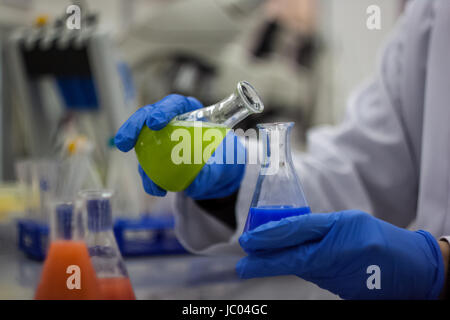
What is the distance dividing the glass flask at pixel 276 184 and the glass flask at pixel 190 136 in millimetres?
45

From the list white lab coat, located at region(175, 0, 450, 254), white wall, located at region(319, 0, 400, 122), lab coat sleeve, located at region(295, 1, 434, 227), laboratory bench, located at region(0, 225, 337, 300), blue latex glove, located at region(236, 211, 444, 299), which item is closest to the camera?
blue latex glove, located at region(236, 211, 444, 299)

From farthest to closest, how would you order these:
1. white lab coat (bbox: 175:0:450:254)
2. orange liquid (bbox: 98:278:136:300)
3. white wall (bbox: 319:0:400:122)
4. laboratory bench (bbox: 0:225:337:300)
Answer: white wall (bbox: 319:0:400:122)
white lab coat (bbox: 175:0:450:254)
laboratory bench (bbox: 0:225:337:300)
orange liquid (bbox: 98:278:136:300)

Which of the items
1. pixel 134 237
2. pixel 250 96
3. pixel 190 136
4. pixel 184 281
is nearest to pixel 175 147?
pixel 190 136

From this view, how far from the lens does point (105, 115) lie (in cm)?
159

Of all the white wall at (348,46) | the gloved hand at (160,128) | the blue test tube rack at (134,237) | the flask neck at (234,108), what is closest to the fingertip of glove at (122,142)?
the gloved hand at (160,128)

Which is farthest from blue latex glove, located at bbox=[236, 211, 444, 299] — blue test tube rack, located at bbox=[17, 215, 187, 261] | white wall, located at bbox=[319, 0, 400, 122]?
white wall, located at bbox=[319, 0, 400, 122]

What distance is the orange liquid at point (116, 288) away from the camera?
2.43 ft

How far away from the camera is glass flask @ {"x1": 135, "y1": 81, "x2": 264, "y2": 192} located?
69cm

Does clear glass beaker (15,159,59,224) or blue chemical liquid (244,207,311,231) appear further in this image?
clear glass beaker (15,159,59,224)

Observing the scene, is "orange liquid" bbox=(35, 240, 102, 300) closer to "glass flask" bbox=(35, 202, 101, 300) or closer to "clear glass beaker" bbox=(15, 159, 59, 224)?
"glass flask" bbox=(35, 202, 101, 300)

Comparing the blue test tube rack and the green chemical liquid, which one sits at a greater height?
the green chemical liquid

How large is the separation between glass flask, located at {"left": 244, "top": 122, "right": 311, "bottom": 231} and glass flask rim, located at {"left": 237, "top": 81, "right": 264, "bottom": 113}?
3cm

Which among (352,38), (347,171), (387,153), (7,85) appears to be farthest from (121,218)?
(352,38)
